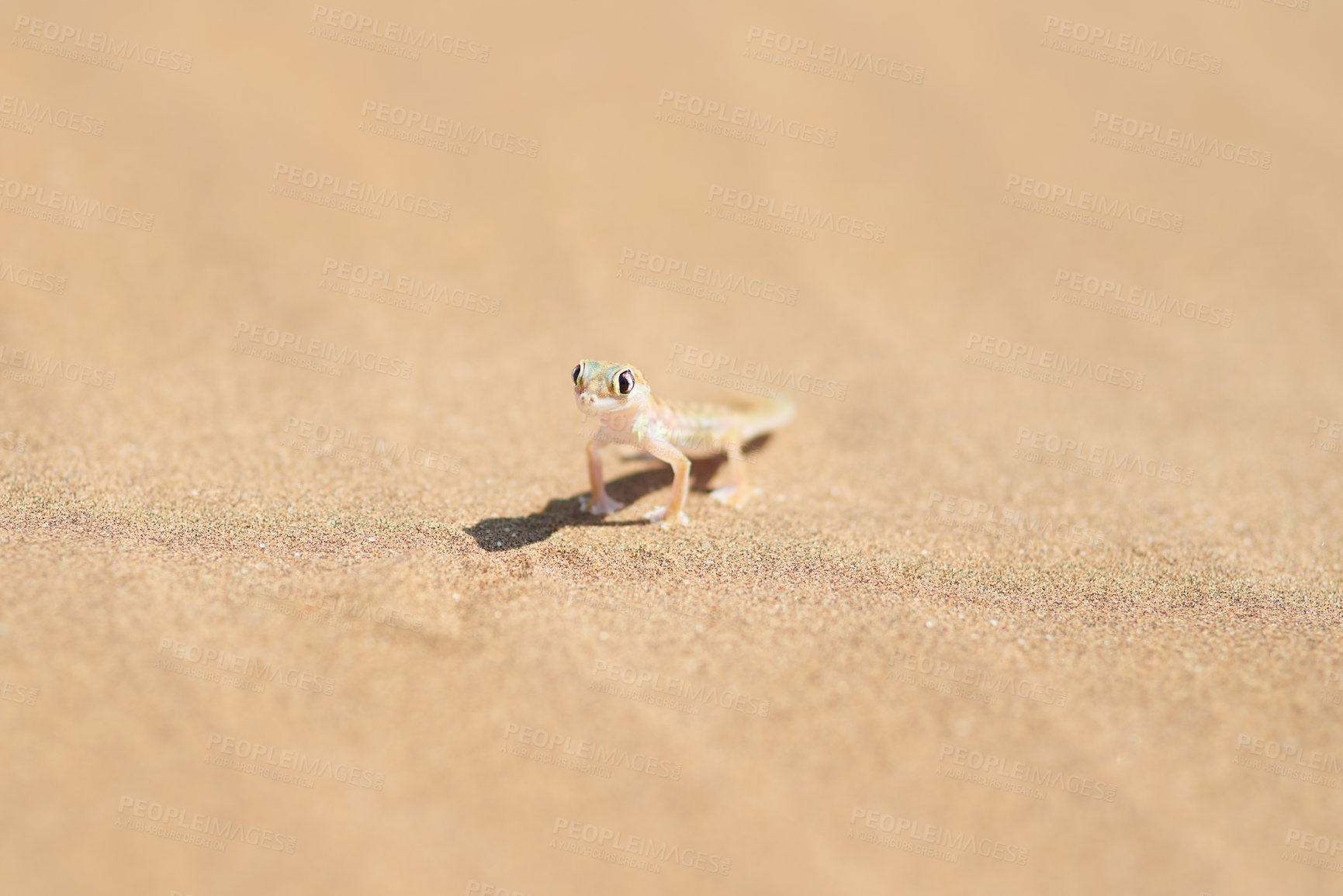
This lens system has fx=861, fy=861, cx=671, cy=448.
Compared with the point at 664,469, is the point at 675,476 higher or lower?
higher

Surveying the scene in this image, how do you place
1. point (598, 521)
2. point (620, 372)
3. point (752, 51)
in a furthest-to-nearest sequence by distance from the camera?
point (752, 51)
point (598, 521)
point (620, 372)

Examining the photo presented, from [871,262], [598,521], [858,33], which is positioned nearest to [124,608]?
[598,521]

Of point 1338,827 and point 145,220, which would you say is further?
point 145,220

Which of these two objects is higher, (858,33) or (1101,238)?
(858,33)

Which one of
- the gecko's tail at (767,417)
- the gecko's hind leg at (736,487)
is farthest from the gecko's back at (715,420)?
the gecko's hind leg at (736,487)

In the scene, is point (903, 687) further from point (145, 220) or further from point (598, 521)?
point (145, 220)

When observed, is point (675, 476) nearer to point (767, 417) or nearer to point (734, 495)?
point (734, 495)

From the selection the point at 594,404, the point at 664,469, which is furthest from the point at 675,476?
the point at 664,469
